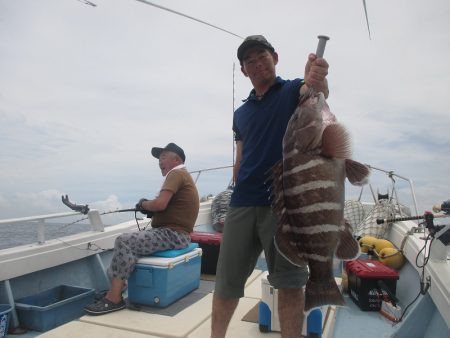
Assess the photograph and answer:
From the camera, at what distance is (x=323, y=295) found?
5.50 feet

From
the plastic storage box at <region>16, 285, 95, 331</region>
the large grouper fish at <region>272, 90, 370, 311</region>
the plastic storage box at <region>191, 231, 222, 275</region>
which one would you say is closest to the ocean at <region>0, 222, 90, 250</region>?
the plastic storage box at <region>16, 285, 95, 331</region>

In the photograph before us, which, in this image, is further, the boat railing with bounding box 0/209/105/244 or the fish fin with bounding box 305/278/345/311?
the boat railing with bounding box 0/209/105/244

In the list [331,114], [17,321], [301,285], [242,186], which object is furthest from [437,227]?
[17,321]

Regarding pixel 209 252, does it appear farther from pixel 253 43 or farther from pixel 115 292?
pixel 253 43

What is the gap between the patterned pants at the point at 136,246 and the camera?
3793mm

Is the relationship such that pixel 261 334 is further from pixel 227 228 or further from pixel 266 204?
pixel 266 204

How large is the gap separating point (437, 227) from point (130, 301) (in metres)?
2.96

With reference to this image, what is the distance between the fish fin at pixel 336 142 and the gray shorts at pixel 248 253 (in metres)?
0.67

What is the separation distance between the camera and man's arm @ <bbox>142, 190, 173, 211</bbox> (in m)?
4.06

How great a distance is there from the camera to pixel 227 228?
7.76 feet

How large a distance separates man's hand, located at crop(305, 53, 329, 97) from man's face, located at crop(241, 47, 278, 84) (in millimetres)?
508

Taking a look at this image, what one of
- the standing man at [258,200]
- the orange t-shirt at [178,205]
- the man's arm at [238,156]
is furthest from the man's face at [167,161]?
the standing man at [258,200]

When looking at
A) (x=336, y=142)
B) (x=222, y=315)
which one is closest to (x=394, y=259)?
(x=222, y=315)

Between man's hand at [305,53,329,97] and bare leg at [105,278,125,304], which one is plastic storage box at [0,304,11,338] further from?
man's hand at [305,53,329,97]
